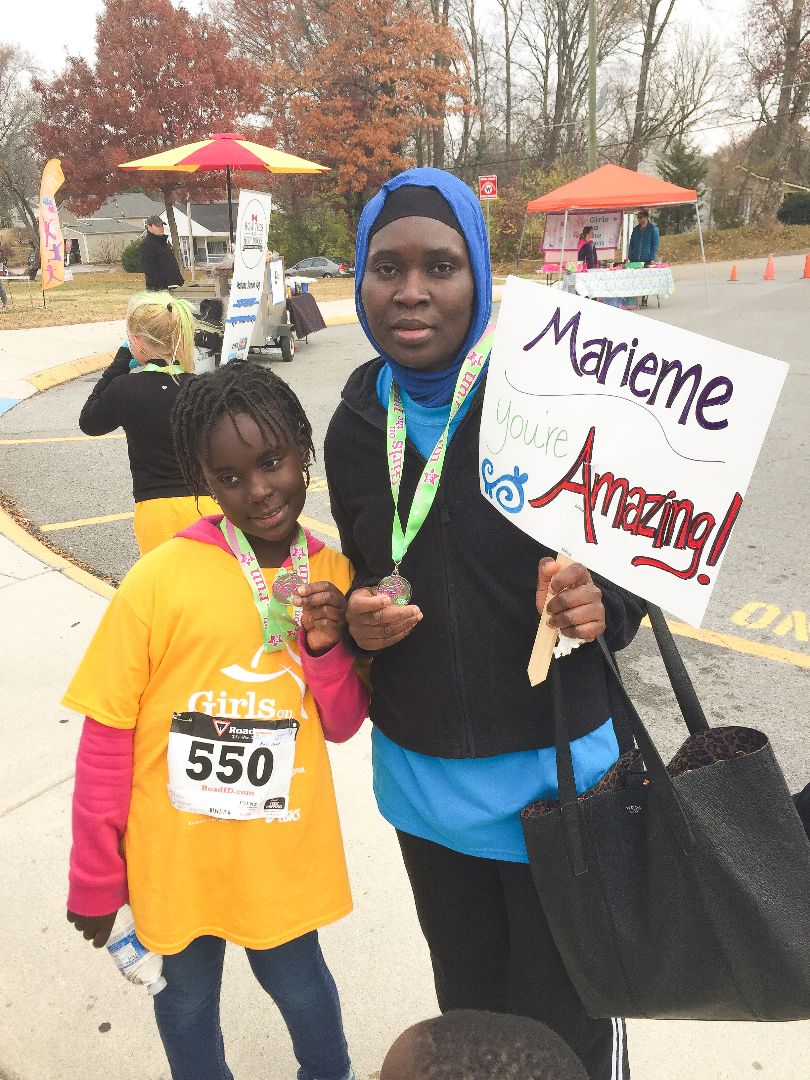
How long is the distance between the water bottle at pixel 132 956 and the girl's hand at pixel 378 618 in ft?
2.54

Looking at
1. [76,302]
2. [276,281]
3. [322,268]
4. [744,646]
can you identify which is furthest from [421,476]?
[322,268]

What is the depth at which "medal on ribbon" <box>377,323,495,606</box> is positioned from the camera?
52.8 inches

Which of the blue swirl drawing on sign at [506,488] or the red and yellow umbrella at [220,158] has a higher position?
the red and yellow umbrella at [220,158]

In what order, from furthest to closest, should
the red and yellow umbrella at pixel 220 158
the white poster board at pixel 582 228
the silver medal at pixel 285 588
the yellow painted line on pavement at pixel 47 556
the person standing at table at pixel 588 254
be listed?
the white poster board at pixel 582 228
the person standing at table at pixel 588 254
the red and yellow umbrella at pixel 220 158
the yellow painted line on pavement at pixel 47 556
the silver medal at pixel 285 588

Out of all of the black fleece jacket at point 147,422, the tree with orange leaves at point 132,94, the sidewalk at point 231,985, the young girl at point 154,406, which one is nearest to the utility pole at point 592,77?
the tree with orange leaves at point 132,94

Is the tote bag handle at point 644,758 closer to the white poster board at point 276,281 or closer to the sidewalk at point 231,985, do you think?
the sidewalk at point 231,985

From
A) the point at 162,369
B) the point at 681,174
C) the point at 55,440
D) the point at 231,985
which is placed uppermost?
the point at 681,174

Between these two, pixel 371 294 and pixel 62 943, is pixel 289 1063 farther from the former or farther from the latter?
pixel 371 294

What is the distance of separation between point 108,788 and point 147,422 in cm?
210

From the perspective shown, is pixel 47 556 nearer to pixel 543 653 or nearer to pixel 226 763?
pixel 226 763

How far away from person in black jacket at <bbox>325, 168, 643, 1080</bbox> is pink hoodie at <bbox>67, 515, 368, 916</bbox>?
0.37ft

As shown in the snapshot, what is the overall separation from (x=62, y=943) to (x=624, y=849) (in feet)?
6.01

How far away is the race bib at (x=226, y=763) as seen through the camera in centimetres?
155

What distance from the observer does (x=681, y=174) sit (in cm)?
3547
